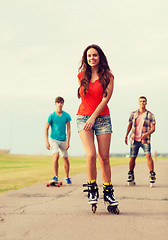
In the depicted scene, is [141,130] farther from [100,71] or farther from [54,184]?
[100,71]

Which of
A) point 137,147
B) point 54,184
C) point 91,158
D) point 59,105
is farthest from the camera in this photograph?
point 137,147

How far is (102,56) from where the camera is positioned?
18.3 ft

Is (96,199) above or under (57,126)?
under

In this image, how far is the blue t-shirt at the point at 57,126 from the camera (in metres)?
9.55

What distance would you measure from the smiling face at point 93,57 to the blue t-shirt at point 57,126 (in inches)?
164

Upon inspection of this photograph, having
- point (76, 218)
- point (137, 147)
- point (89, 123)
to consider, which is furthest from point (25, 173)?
point (76, 218)

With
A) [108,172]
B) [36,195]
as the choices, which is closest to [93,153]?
[108,172]

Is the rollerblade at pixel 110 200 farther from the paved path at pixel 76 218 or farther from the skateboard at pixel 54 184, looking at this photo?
the skateboard at pixel 54 184

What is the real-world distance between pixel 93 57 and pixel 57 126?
4253 mm

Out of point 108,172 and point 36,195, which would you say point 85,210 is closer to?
point 108,172

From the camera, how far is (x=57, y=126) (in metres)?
9.55

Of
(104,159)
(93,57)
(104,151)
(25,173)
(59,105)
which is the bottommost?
(25,173)

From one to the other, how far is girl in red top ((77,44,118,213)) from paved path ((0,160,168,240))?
47 centimetres

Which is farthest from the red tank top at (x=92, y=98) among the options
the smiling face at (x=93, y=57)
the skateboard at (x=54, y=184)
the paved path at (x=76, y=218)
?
the skateboard at (x=54, y=184)
